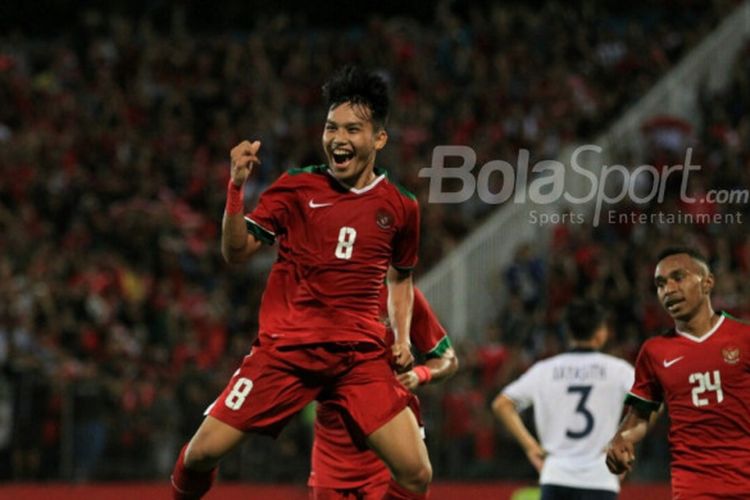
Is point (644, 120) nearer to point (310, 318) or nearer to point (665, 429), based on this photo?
point (665, 429)

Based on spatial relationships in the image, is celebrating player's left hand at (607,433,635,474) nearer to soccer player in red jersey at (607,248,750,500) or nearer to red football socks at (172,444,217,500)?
soccer player in red jersey at (607,248,750,500)

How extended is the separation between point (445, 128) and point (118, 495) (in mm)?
7297

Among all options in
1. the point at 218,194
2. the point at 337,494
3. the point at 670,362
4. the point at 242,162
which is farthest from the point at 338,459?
the point at 218,194

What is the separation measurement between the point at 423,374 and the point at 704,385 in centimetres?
131

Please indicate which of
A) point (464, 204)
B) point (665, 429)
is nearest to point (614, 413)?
point (665, 429)

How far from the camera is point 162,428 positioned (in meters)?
14.1

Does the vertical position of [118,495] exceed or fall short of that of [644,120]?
it falls short

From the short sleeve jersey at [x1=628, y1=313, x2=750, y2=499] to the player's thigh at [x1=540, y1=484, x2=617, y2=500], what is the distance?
43.8 inches

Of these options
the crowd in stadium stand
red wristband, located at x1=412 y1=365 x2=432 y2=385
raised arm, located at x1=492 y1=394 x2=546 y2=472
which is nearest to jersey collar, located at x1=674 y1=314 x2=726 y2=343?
red wristband, located at x1=412 y1=365 x2=432 y2=385

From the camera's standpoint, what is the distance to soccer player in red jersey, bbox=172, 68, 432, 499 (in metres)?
6.01

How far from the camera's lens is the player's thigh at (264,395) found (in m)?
5.99

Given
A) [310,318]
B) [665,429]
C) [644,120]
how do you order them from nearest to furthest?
[310,318] → [665,429] → [644,120]

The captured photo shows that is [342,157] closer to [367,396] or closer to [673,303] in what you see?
[367,396]

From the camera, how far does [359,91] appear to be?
20.6ft
